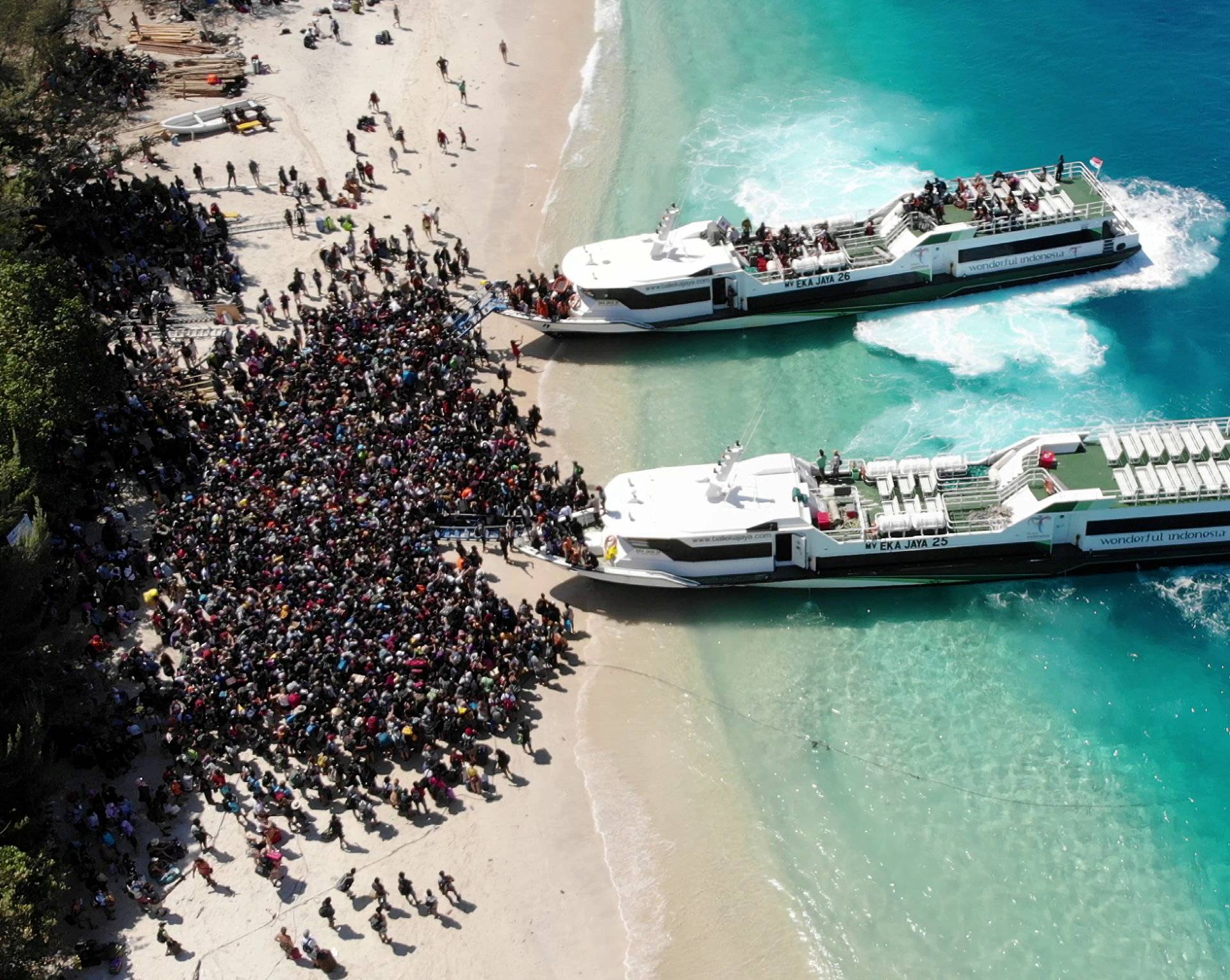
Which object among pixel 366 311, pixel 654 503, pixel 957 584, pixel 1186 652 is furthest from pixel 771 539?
pixel 366 311

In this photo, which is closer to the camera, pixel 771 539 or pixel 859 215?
pixel 771 539

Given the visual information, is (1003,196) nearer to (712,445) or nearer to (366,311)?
(712,445)

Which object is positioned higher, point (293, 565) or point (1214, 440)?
point (1214, 440)

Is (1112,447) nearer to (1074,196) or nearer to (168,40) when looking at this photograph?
(1074,196)

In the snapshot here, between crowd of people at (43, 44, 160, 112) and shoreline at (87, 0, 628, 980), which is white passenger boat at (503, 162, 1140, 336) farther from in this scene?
crowd of people at (43, 44, 160, 112)

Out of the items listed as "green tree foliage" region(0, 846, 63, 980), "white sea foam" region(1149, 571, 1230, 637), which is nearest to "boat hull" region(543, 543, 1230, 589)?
"white sea foam" region(1149, 571, 1230, 637)

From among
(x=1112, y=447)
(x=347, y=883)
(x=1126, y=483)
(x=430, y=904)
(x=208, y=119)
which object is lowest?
(x=430, y=904)

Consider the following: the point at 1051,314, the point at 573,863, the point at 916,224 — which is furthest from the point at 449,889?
the point at 1051,314
